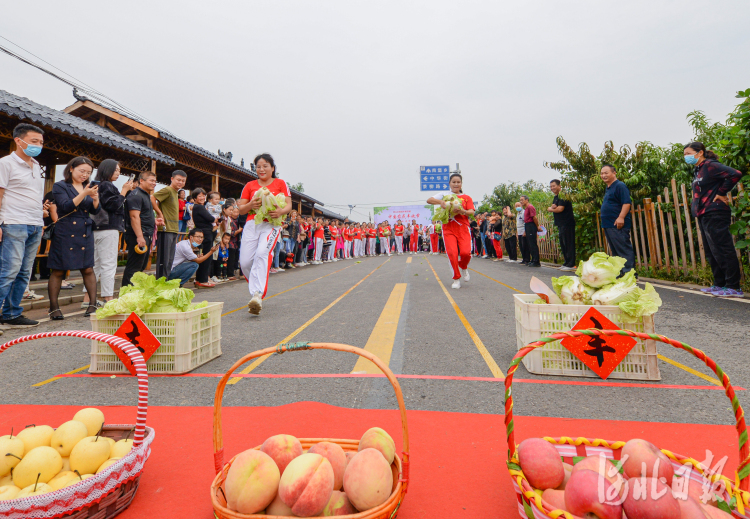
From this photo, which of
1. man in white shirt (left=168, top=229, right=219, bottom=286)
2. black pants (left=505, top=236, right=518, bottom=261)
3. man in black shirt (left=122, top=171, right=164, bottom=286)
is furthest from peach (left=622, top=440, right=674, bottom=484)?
black pants (left=505, top=236, right=518, bottom=261)

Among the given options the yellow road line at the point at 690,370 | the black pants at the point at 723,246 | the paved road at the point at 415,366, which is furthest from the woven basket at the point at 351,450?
the black pants at the point at 723,246

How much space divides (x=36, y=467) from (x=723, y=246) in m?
7.67

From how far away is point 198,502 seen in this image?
1384 mm

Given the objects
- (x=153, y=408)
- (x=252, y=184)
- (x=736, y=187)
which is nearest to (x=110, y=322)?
(x=153, y=408)

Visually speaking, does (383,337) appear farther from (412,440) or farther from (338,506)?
(338,506)

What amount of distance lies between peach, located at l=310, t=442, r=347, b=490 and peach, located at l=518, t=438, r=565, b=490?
0.61 meters

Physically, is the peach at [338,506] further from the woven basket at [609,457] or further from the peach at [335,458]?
the woven basket at [609,457]

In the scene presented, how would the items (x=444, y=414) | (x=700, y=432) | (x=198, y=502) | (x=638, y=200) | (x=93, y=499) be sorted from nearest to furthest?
(x=93, y=499), (x=198, y=502), (x=700, y=432), (x=444, y=414), (x=638, y=200)

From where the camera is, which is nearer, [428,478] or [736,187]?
[428,478]

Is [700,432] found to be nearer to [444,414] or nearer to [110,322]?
[444,414]

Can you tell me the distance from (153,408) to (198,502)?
1.11 meters

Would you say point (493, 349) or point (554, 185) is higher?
point (554, 185)

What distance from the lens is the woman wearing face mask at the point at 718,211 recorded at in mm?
5359

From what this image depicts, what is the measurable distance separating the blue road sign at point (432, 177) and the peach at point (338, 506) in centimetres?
3510
